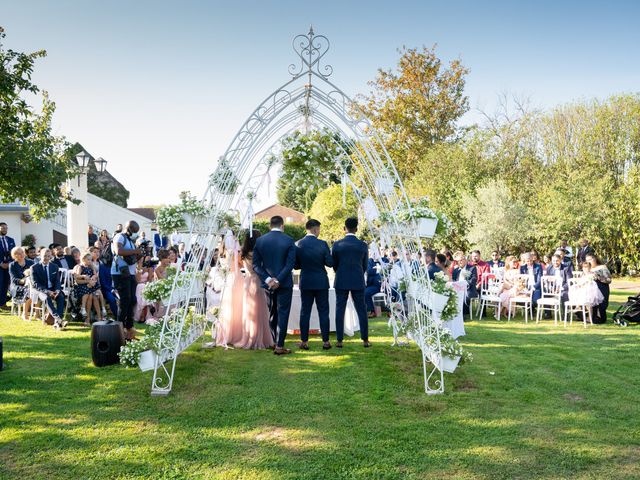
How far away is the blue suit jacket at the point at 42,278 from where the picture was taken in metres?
10.2

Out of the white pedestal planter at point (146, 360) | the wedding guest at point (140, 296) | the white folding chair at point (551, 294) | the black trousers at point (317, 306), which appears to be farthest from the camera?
the white folding chair at point (551, 294)

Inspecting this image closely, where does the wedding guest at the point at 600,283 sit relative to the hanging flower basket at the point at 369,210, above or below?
below

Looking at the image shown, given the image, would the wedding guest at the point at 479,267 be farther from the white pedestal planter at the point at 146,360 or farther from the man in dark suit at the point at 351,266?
the white pedestal planter at the point at 146,360

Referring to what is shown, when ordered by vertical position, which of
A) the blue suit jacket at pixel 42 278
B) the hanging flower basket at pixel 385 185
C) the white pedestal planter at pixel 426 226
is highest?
the hanging flower basket at pixel 385 185

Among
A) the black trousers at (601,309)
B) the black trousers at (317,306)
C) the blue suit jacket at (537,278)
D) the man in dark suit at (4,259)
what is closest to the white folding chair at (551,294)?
the blue suit jacket at (537,278)

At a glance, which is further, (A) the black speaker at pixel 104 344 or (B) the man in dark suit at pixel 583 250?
(B) the man in dark suit at pixel 583 250

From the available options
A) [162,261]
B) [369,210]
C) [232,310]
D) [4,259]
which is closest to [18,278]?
[4,259]

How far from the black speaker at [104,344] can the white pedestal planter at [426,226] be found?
4238 mm

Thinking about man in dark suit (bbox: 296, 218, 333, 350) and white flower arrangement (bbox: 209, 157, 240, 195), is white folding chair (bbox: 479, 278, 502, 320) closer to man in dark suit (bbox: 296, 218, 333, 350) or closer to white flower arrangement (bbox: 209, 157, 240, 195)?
man in dark suit (bbox: 296, 218, 333, 350)

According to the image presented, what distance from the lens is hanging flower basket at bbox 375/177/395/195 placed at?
721 cm

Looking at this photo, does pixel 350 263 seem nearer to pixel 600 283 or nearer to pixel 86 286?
pixel 86 286

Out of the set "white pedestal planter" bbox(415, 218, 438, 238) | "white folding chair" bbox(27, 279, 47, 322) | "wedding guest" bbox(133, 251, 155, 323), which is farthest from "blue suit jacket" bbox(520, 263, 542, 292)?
"white folding chair" bbox(27, 279, 47, 322)

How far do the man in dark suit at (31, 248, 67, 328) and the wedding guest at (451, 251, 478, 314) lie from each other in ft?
27.0

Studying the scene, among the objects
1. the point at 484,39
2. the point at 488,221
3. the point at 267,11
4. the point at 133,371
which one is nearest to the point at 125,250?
the point at 133,371
